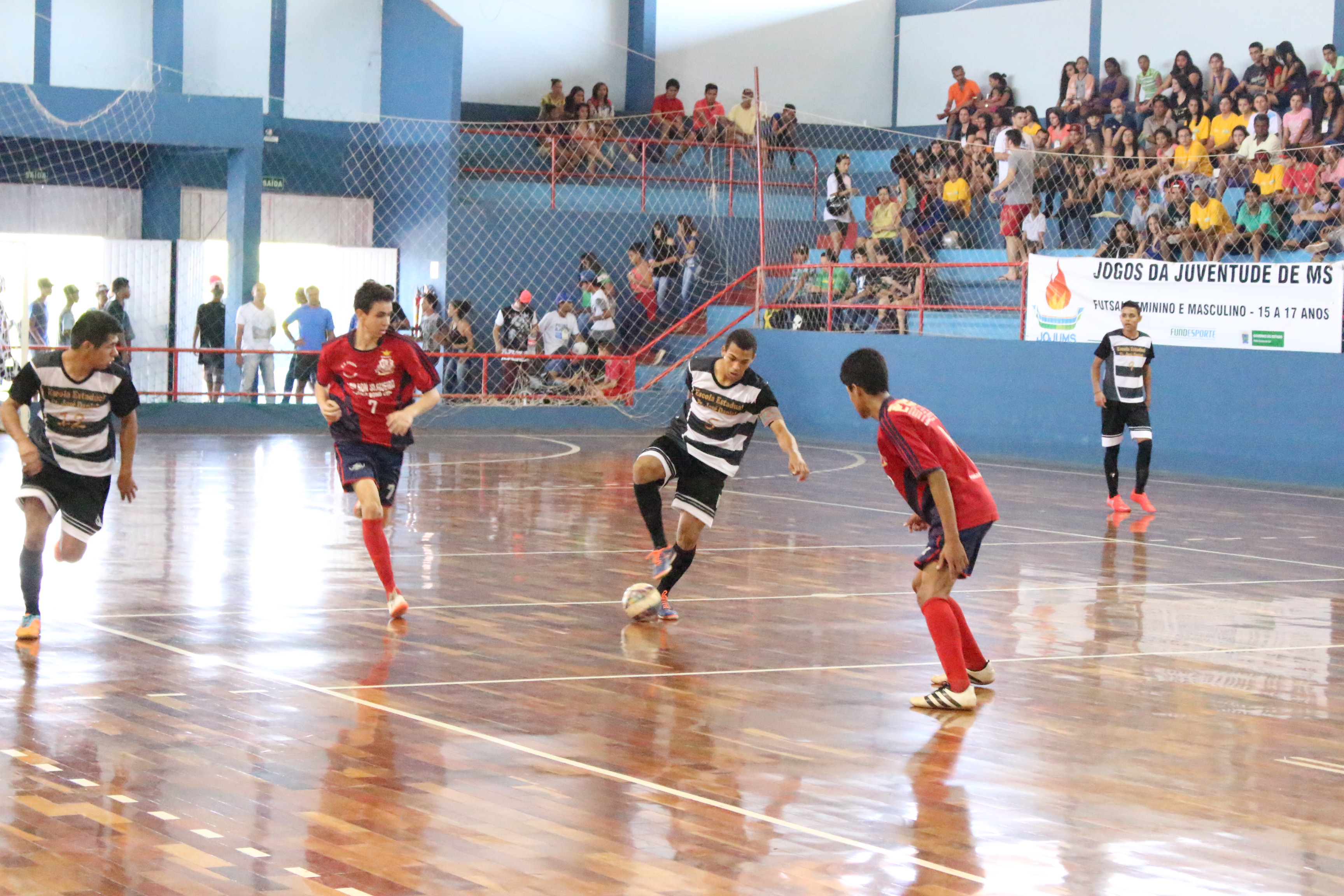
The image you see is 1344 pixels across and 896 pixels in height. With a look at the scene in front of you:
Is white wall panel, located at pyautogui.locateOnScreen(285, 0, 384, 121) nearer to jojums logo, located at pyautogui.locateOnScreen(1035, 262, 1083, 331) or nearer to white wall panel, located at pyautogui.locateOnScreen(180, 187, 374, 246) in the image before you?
white wall panel, located at pyautogui.locateOnScreen(180, 187, 374, 246)

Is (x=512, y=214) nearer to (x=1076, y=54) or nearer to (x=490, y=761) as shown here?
(x=1076, y=54)

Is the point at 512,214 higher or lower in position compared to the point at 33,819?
higher

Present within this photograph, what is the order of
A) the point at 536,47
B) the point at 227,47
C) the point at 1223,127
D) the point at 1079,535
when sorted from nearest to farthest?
the point at 1079,535
the point at 1223,127
the point at 227,47
the point at 536,47

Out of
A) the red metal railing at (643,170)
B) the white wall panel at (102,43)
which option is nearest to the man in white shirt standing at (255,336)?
the white wall panel at (102,43)

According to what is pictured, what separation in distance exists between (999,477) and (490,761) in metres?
14.0

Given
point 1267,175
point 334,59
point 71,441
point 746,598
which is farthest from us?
point 334,59

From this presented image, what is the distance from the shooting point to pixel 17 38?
26.8 m

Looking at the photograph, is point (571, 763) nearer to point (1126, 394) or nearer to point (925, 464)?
point (925, 464)

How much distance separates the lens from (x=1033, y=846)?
18.1 ft

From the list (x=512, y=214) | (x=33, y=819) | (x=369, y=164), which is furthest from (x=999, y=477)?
(x=33, y=819)

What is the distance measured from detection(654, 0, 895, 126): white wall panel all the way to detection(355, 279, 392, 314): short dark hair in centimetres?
2329

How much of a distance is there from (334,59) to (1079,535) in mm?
18435

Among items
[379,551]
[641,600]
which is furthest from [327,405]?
[641,600]

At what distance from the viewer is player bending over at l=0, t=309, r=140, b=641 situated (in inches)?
331
